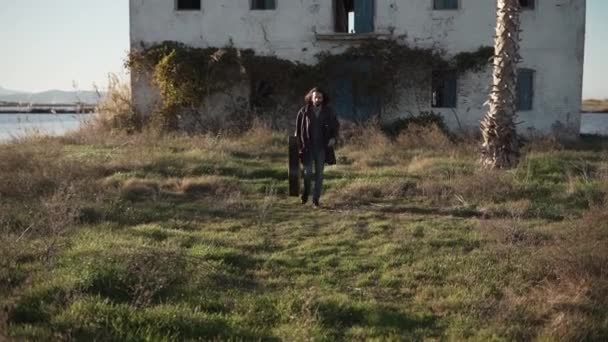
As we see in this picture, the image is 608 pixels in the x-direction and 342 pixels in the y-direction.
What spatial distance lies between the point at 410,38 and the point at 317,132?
471 inches

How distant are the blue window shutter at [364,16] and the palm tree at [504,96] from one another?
8092 millimetres

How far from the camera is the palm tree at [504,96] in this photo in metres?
13.4

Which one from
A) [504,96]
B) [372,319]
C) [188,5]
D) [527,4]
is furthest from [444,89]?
[372,319]

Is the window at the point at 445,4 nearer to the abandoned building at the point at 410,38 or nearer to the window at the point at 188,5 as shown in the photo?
the abandoned building at the point at 410,38

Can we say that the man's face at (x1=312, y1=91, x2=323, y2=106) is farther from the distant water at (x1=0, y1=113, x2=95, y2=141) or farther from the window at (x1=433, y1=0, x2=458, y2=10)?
the window at (x1=433, y1=0, x2=458, y2=10)

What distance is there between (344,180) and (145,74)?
12.0 metres

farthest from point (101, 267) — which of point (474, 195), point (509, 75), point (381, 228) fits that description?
point (509, 75)

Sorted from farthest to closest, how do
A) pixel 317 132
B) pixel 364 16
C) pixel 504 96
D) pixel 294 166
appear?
pixel 364 16, pixel 504 96, pixel 294 166, pixel 317 132

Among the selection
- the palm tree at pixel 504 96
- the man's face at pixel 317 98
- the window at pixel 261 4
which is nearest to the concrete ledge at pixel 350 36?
the window at pixel 261 4

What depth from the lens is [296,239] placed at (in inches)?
326

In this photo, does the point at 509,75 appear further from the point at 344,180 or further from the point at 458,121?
the point at 458,121

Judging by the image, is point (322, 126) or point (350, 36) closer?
point (322, 126)

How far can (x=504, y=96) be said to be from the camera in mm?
13508

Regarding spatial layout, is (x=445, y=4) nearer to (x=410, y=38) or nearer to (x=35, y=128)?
(x=410, y=38)
